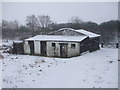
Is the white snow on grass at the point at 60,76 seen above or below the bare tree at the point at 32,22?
below

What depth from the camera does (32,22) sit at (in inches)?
2724

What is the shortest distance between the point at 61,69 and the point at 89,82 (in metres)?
3.89

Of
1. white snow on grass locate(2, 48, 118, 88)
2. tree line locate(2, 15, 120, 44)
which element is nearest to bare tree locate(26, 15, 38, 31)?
tree line locate(2, 15, 120, 44)

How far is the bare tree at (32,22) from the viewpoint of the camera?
214 feet

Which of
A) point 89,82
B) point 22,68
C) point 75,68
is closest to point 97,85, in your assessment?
point 89,82

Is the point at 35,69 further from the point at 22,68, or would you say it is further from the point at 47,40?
the point at 47,40

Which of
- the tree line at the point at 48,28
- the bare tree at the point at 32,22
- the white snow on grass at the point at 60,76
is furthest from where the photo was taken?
the bare tree at the point at 32,22

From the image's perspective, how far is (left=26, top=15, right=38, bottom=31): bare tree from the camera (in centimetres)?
6532

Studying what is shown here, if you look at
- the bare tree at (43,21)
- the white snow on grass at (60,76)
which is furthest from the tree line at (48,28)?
the white snow on grass at (60,76)

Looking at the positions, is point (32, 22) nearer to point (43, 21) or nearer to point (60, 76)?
point (43, 21)

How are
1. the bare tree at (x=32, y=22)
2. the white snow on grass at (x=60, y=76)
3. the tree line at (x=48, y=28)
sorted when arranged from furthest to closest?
the bare tree at (x=32, y=22), the tree line at (x=48, y=28), the white snow on grass at (x=60, y=76)

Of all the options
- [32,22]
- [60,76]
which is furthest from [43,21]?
[60,76]

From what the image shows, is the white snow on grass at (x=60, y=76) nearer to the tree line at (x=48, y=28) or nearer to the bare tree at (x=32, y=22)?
the tree line at (x=48, y=28)

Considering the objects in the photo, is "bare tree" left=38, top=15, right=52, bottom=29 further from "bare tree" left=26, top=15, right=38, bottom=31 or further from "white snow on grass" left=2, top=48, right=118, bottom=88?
"white snow on grass" left=2, top=48, right=118, bottom=88
